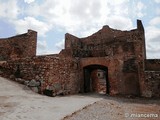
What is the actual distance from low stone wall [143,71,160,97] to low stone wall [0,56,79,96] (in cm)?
487

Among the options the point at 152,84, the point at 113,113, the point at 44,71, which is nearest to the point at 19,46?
the point at 44,71

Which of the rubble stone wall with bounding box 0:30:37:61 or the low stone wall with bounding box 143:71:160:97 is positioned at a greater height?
the rubble stone wall with bounding box 0:30:37:61

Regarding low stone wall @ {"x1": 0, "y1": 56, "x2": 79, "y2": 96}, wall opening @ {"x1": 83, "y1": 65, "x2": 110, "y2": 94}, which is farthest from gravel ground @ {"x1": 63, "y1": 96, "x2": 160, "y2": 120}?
wall opening @ {"x1": 83, "y1": 65, "x2": 110, "y2": 94}

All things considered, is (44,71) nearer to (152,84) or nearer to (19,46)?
(152,84)

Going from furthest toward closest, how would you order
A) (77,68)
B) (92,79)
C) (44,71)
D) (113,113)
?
(92,79) < (77,68) < (44,71) < (113,113)

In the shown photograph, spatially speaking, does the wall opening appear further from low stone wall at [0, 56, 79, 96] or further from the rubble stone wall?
the rubble stone wall

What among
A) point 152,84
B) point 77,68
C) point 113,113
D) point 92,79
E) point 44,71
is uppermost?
point 77,68

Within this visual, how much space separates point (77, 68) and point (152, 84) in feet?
16.8

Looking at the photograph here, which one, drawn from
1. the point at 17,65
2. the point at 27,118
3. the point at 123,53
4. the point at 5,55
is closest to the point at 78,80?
the point at 123,53

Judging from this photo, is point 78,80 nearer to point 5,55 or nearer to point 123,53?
point 123,53

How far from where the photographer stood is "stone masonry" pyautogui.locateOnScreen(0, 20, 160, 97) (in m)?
9.80

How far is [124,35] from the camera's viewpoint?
2286 cm

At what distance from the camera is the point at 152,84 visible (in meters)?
11.3

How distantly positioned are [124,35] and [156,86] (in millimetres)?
12598
